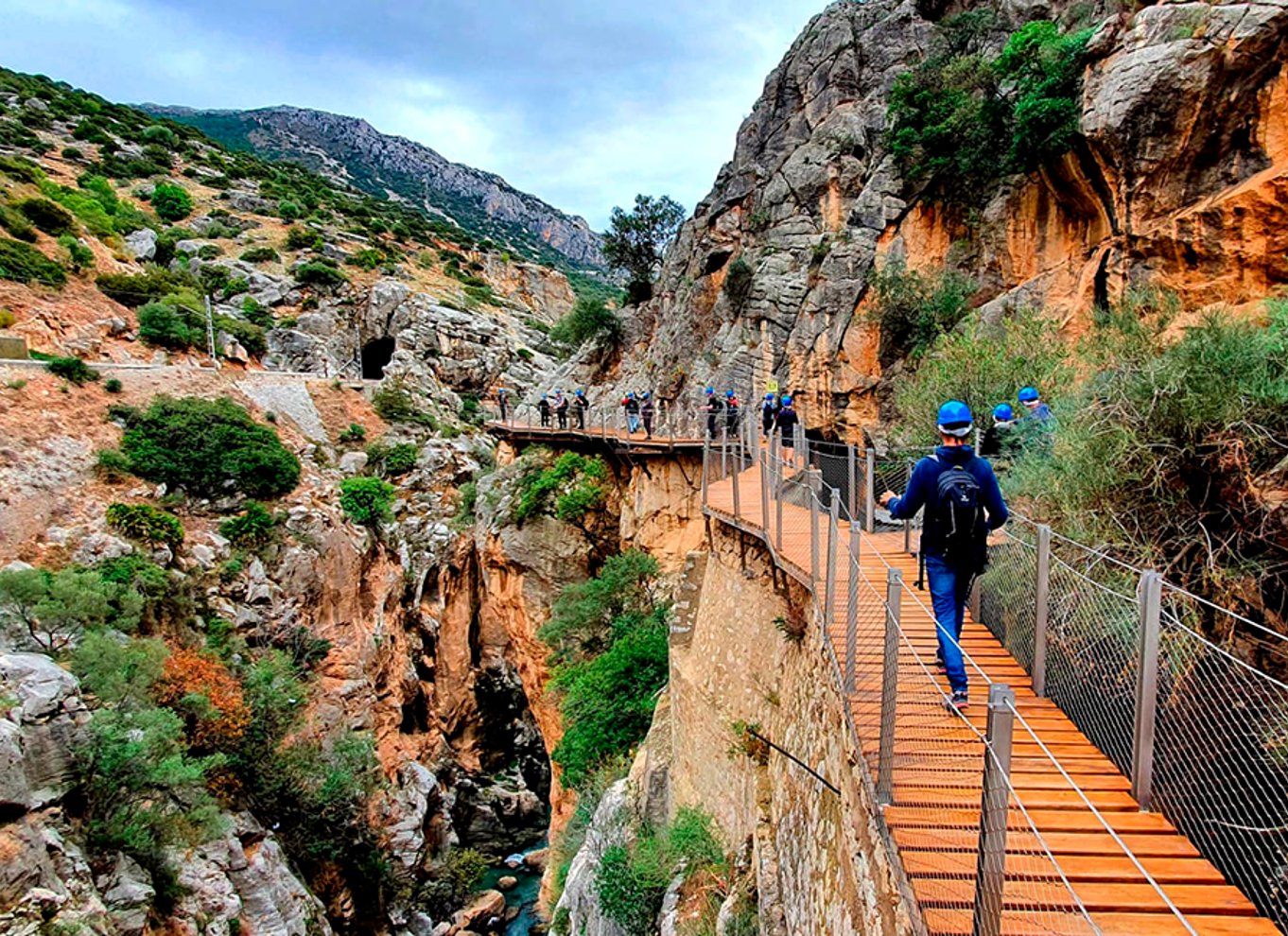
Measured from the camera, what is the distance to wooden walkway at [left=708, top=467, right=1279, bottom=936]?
229cm

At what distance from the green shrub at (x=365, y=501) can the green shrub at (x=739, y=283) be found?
53.2ft

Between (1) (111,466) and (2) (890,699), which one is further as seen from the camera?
(1) (111,466)

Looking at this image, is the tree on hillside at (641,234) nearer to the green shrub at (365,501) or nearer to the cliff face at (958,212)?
the cliff face at (958,212)

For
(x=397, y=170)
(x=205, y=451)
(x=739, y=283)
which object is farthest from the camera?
(x=397, y=170)

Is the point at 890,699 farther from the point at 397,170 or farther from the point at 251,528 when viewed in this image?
the point at 397,170

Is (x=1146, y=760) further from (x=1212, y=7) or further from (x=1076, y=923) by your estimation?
(x=1212, y=7)

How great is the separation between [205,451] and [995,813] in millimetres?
24476

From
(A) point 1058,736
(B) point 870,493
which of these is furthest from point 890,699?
A: (B) point 870,493

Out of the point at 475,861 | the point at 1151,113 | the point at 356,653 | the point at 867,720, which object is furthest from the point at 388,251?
the point at 867,720

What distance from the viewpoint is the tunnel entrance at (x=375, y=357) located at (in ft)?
128

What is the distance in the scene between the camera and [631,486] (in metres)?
18.4

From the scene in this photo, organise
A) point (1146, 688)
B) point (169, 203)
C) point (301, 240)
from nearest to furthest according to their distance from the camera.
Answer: point (1146, 688), point (169, 203), point (301, 240)

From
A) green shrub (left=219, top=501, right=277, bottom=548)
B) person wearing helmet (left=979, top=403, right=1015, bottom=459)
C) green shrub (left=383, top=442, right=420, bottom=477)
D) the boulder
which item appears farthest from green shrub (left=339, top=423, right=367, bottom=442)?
person wearing helmet (left=979, top=403, right=1015, bottom=459)

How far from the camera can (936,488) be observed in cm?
367
